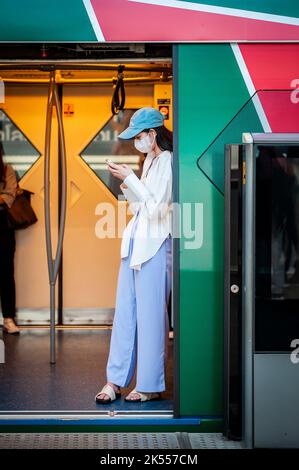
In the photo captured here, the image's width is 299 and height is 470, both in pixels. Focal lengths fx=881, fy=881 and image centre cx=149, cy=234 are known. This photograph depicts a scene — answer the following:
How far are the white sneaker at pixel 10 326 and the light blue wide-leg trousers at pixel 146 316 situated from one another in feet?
8.36

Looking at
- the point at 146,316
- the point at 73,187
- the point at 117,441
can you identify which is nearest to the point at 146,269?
the point at 146,316

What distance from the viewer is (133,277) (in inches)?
230

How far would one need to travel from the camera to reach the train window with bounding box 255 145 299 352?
496cm

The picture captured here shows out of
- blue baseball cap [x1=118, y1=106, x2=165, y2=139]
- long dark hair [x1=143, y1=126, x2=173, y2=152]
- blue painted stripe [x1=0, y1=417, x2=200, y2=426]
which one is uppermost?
blue baseball cap [x1=118, y1=106, x2=165, y2=139]

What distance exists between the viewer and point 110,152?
865 cm

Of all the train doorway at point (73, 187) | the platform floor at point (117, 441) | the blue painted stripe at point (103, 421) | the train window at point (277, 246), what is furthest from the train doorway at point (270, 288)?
the train doorway at point (73, 187)

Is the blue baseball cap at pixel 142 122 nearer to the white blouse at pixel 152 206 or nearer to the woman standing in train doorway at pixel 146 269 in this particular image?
the woman standing in train doorway at pixel 146 269

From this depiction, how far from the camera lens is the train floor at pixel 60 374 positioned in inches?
225

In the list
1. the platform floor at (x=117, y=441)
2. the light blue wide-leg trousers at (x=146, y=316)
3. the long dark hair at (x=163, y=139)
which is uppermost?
the long dark hair at (x=163, y=139)

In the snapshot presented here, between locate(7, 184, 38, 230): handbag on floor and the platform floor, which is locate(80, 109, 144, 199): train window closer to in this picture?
locate(7, 184, 38, 230): handbag on floor

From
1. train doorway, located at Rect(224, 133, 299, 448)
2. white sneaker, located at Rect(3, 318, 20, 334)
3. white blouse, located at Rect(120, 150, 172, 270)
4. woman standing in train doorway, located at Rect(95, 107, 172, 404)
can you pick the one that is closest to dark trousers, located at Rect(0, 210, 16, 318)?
white sneaker, located at Rect(3, 318, 20, 334)

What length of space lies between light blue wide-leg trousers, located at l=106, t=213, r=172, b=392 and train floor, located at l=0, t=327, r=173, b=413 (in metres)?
0.19

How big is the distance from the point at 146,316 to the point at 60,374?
119 centimetres
